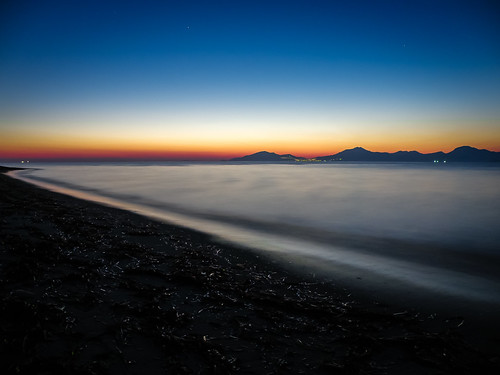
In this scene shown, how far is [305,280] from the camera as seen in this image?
4.84 metres

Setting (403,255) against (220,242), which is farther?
(220,242)

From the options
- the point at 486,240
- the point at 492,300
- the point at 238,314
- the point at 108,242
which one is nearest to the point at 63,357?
the point at 238,314

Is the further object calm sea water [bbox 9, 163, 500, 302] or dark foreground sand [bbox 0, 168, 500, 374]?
calm sea water [bbox 9, 163, 500, 302]

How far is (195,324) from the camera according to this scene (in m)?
3.25

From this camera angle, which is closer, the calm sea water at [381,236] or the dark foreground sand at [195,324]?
the dark foreground sand at [195,324]

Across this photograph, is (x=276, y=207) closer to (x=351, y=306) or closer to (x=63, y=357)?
(x=351, y=306)

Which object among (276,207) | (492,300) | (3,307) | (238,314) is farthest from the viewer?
(276,207)

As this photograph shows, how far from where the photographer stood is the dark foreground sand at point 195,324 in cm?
262

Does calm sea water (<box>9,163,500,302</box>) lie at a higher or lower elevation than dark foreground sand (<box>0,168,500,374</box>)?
lower

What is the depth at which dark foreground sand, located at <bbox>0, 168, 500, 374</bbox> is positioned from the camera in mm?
2615

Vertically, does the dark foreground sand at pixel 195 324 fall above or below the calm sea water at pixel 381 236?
above

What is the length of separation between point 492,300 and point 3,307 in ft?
22.3

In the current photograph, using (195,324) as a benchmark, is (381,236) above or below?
below

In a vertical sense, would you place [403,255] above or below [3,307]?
below
